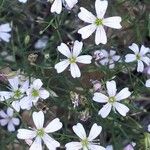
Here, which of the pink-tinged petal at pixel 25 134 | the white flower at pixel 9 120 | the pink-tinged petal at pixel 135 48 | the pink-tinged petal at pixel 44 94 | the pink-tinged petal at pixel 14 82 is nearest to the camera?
the pink-tinged petal at pixel 25 134

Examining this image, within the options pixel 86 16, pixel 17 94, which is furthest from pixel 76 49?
pixel 17 94

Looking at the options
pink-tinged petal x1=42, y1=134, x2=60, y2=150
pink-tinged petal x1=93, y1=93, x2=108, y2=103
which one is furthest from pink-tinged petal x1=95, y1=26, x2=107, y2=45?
pink-tinged petal x1=42, y1=134, x2=60, y2=150

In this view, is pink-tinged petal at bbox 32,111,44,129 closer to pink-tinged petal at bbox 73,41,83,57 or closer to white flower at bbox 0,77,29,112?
white flower at bbox 0,77,29,112

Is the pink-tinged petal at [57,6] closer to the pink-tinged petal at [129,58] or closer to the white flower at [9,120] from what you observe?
the pink-tinged petal at [129,58]

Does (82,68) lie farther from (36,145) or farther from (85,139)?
(36,145)

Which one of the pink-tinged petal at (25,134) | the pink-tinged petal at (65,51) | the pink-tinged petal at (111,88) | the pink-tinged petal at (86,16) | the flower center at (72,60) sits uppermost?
the pink-tinged petal at (86,16)

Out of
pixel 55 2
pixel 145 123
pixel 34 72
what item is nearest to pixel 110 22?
pixel 55 2

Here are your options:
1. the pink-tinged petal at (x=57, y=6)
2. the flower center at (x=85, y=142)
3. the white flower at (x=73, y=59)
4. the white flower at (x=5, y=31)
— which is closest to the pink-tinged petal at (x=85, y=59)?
the white flower at (x=73, y=59)
